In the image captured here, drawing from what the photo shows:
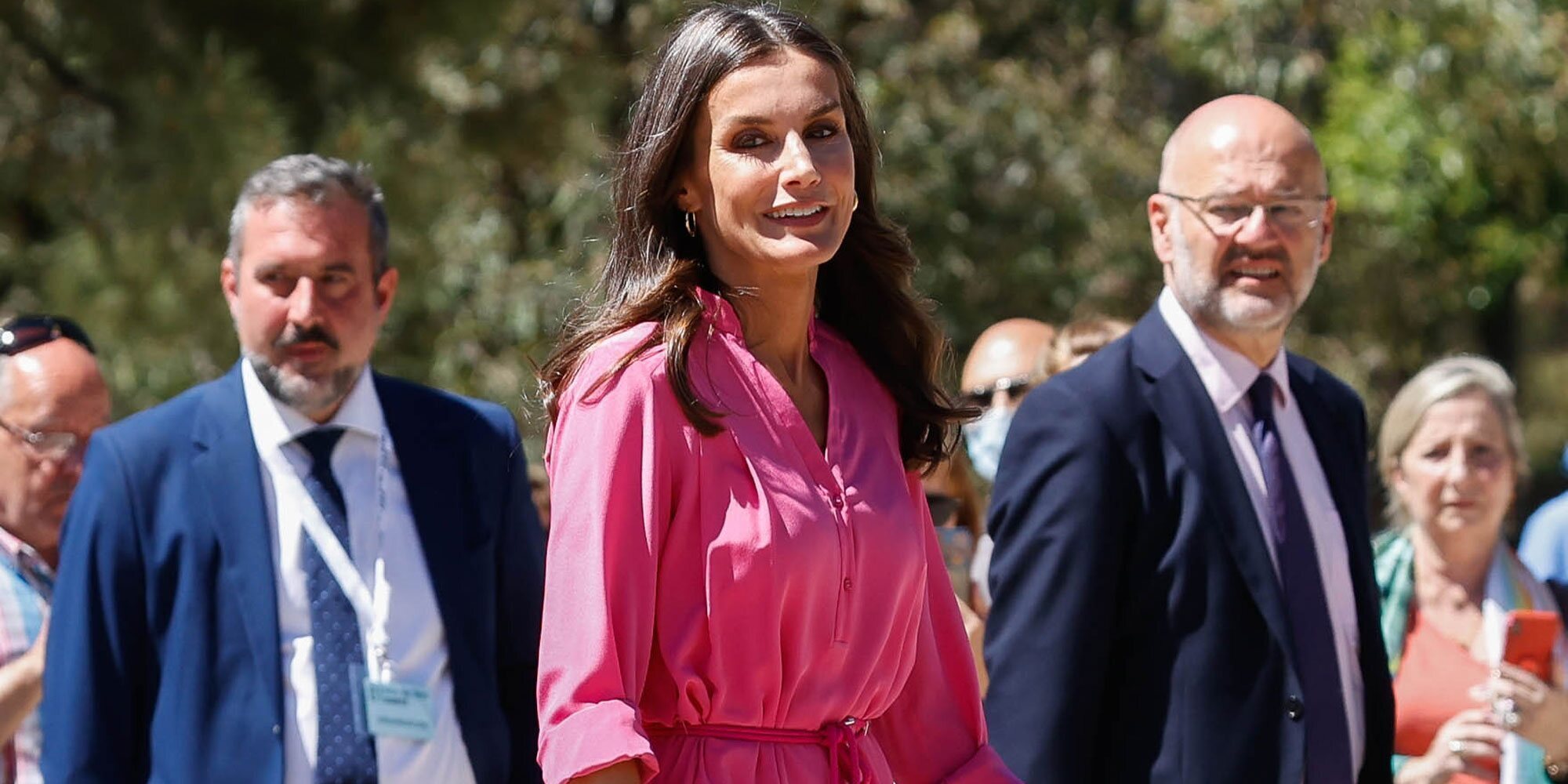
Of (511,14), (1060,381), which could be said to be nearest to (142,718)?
(1060,381)

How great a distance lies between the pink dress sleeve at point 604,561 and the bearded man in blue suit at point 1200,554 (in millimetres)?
1522

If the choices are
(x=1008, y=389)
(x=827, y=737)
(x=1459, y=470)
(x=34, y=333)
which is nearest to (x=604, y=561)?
(x=827, y=737)

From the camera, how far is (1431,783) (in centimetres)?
498

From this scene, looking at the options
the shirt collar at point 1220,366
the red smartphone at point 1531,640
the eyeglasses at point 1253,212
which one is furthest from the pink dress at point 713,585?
the red smartphone at point 1531,640

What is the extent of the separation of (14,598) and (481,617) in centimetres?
122

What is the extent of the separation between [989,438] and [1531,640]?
1.73m

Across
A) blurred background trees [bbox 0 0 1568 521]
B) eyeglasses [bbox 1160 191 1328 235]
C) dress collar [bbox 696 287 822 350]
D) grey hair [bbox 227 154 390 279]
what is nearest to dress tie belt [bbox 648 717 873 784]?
dress collar [bbox 696 287 822 350]

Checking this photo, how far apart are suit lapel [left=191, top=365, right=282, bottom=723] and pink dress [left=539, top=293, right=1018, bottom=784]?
138cm

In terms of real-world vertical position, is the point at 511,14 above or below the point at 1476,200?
above

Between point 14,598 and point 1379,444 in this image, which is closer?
point 14,598

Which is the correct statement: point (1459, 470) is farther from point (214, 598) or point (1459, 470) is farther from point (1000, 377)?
point (214, 598)

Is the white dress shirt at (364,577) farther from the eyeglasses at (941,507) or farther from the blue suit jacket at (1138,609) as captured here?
the eyeglasses at (941,507)

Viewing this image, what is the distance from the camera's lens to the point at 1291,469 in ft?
13.7

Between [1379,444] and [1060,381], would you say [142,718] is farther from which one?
[1379,444]
